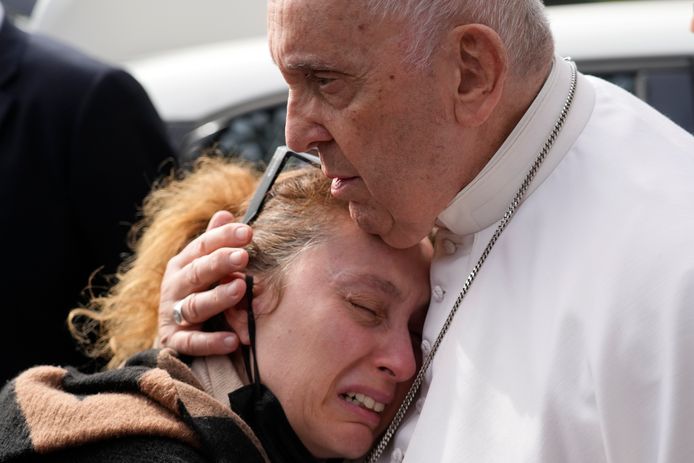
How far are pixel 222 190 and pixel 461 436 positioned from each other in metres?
1.04

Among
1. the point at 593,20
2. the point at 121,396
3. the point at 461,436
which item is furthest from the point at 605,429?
the point at 593,20

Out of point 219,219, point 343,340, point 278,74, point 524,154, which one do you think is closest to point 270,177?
point 219,219

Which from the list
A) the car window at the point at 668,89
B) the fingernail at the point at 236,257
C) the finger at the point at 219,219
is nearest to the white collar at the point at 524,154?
the fingernail at the point at 236,257

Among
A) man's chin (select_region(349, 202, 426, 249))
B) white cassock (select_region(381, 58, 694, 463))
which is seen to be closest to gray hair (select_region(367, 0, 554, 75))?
white cassock (select_region(381, 58, 694, 463))

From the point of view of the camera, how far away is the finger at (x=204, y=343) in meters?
2.76

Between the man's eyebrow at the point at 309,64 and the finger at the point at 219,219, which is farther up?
the man's eyebrow at the point at 309,64

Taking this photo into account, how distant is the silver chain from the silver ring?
0.53 m

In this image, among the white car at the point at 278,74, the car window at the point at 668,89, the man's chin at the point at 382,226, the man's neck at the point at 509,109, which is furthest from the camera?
the white car at the point at 278,74

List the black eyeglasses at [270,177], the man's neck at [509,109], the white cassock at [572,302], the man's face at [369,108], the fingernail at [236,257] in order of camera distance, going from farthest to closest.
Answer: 1. the black eyeglasses at [270,177]
2. the fingernail at [236,257]
3. the man's neck at [509,109]
4. the man's face at [369,108]
5. the white cassock at [572,302]

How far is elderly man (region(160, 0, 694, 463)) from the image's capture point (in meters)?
2.21

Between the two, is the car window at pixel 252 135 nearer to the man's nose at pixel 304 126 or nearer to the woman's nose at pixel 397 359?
the woman's nose at pixel 397 359

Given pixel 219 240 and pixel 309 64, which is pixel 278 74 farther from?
pixel 309 64

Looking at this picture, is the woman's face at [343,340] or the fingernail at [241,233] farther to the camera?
the fingernail at [241,233]

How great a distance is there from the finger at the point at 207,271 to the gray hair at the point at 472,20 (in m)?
0.71
